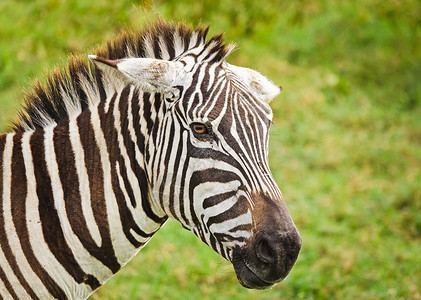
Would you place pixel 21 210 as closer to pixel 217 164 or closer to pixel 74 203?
pixel 74 203

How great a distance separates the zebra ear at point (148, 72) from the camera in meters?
2.37

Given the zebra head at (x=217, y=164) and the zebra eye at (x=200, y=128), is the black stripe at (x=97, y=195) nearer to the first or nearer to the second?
the zebra head at (x=217, y=164)

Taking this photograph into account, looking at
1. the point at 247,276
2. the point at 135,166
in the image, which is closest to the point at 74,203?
the point at 135,166

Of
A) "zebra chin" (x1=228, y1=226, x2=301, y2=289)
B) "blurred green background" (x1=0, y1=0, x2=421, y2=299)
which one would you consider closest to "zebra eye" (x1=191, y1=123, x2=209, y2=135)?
"zebra chin" (x1=228, y1=226, x2=301, y2=289)

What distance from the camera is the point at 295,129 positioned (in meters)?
10.3

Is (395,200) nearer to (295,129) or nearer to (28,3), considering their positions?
(295,129)

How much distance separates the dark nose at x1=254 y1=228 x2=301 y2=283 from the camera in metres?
2.24

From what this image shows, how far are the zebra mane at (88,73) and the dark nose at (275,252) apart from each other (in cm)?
101

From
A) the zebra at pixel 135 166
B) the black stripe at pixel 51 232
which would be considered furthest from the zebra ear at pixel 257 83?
the black stripe at pixel 51 232

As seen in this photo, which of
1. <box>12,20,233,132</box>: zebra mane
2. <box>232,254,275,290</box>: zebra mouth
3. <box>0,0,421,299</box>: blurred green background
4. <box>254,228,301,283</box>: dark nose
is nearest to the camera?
<box>254,228,301,283</box>: dark nose

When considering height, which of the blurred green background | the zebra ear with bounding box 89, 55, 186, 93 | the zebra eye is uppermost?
the zebra ear with bounding box 89, 55, 186, 93

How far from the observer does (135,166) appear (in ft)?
8.55

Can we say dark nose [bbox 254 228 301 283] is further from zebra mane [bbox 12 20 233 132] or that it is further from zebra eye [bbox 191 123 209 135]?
zebra mane [bbox 12 20 233 132]

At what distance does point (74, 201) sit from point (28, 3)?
12.6ft
